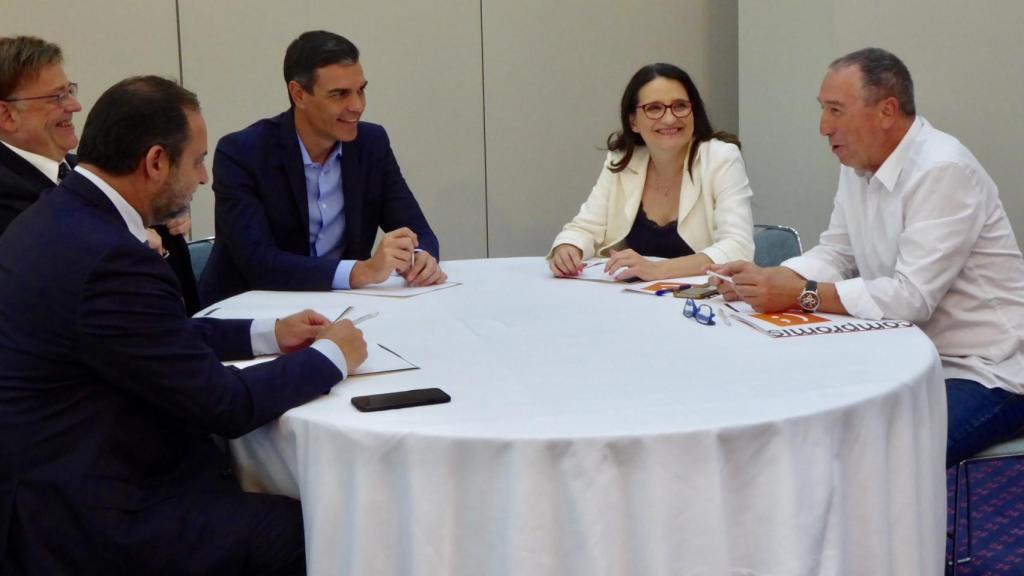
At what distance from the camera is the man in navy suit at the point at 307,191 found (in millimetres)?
3055

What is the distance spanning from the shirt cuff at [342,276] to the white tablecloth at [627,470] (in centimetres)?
112

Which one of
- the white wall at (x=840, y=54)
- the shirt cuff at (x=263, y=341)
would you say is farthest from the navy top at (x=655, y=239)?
the shirt cuff at (x=263, y=341)

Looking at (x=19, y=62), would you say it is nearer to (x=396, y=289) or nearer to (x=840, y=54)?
(x=396, y=289)

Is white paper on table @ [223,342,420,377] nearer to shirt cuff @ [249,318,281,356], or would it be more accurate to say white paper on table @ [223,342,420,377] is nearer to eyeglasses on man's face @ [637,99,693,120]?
shirt cuff @ [249,318,281,356]

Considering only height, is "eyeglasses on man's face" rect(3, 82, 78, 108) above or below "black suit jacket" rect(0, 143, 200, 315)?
above

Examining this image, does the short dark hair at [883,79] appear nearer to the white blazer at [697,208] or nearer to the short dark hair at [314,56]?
the white blazer at [697,208]

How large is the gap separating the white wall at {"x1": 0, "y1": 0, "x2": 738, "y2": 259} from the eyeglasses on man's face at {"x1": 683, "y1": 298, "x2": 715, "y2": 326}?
3.11 m

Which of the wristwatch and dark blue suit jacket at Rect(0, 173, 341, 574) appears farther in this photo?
the wristwatch

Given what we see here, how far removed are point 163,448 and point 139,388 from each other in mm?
155

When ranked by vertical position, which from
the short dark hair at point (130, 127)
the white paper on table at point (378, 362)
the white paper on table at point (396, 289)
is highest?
the short dark hair at point (130, 127)

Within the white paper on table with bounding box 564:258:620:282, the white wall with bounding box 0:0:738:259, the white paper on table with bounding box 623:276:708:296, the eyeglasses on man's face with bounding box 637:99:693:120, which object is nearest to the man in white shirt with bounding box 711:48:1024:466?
the white paper on table with bounding box 623:276:708:296

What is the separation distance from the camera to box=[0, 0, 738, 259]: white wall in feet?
15.7

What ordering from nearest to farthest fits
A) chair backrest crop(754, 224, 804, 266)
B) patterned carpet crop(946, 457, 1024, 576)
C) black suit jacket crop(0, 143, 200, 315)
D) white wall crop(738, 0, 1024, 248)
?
black suit jacket crop(0, 143, 200, 315)
patterned carpet crop(946, 457, 1024, 576)
chair backrest crop(754, 224, 804, 266)
white wall crop(738, 0, 1024, 248)

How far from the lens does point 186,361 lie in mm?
1733
